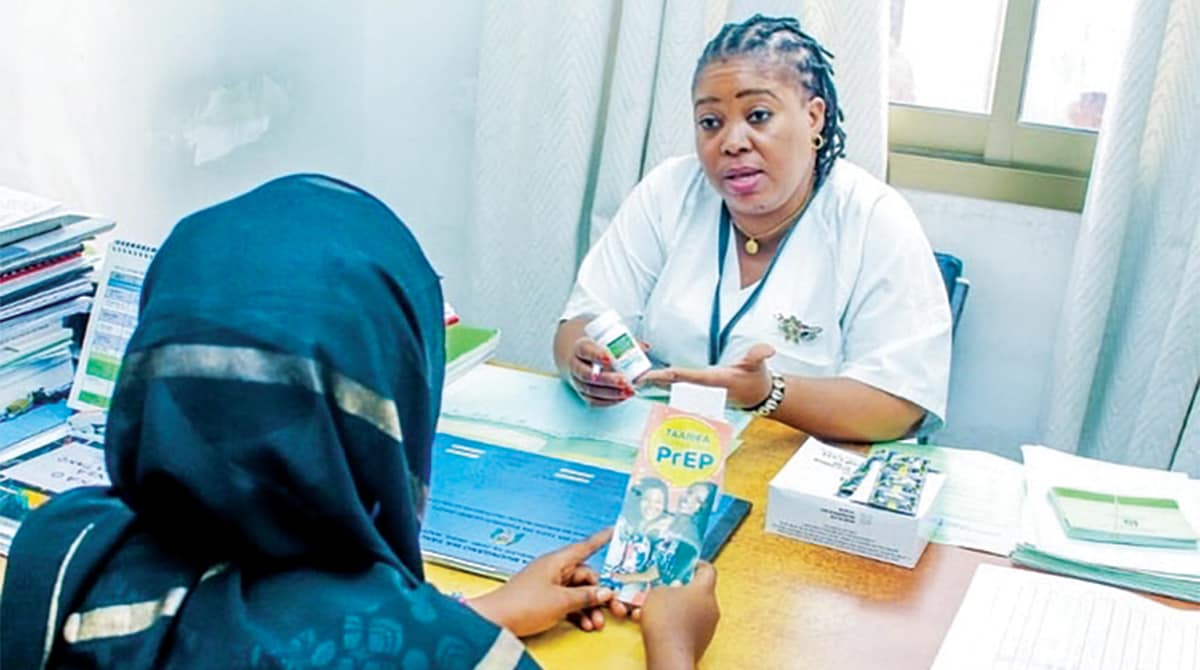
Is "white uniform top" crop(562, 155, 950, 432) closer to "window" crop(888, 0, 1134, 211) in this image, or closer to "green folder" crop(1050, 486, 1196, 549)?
"green folder" crop(1050, 486, 1196, 549)

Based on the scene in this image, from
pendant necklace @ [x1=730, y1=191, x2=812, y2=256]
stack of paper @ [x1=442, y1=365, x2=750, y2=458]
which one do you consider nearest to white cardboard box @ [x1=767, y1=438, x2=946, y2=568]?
stack of paper @ [x1=442, y1=365, x2=750, y2=458]

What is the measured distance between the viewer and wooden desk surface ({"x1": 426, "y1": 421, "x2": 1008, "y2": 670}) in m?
1.07

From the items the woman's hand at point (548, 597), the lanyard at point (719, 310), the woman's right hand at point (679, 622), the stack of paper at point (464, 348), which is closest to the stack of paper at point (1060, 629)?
the woman's right hand at point (679, 622)

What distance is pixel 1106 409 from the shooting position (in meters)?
2.15

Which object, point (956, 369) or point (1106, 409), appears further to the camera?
point (956, 369)

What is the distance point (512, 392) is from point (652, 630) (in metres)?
0.67

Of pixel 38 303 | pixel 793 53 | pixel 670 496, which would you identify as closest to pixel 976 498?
pixel 670 496

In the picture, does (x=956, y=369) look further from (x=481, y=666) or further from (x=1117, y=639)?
(x=481, y=666)

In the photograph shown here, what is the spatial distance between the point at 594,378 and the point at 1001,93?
3.77ft

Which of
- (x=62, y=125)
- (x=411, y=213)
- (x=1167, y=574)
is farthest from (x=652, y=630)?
(x=411, y=213)

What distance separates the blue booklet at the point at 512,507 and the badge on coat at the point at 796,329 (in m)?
0.48

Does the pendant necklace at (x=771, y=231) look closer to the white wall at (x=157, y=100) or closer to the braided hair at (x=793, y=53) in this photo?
the braided hair at (x=793, y=53)

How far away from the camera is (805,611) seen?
1.14 meters

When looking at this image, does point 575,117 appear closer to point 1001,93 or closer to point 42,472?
point 1001,93
